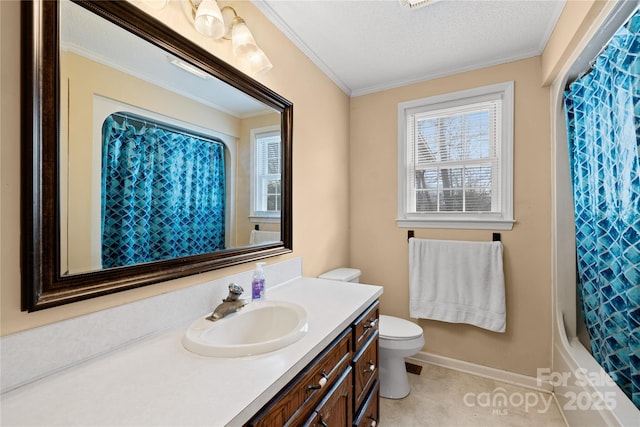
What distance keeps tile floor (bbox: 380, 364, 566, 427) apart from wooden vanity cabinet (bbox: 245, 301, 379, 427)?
31cm

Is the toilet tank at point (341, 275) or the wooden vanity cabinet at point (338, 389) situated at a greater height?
the toilet tank at point (341, 275)

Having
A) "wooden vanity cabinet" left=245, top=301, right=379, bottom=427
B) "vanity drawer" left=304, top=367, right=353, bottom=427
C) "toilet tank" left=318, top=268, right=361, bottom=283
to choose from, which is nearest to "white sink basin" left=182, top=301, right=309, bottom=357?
"wooden vanity cabinet" left=245, top=301, right=379, bottom=427

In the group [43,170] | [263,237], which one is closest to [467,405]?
[263,237]

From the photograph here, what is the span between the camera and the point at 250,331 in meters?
1.21

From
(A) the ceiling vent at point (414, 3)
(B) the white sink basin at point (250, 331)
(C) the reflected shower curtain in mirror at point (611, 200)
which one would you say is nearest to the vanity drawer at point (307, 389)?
(B) the white sink basin at point (250, 331)

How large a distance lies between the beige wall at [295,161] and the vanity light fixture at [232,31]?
54mm

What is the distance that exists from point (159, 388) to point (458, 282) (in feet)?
6.89

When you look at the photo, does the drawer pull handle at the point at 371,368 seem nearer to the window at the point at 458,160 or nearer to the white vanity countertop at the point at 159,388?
the white vanity countertop at the point at 159,388

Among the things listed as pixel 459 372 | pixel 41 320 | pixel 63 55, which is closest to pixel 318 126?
pixel 63 55

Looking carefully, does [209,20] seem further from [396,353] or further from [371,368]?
[396,353]

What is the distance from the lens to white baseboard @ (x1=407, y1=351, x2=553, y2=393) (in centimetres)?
201

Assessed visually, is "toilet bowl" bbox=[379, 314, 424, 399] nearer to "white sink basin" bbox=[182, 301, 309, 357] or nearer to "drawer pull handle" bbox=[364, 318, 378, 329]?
"drawer pull handle" bbox=[364, 318, 378, 329]

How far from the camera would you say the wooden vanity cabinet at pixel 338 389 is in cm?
80

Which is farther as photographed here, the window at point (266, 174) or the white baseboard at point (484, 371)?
the white baseboard at point (484, 371)
